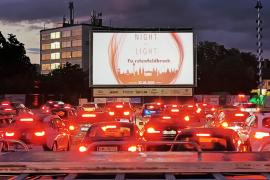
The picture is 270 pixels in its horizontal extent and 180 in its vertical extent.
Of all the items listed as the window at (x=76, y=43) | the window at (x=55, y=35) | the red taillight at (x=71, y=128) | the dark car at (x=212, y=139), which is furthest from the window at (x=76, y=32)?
the dark car at (x=212, y=139)

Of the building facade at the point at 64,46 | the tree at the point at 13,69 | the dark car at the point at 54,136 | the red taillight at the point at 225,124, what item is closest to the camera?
the dark car at the point at 54,136

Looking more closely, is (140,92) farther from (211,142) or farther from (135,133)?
(211,142)

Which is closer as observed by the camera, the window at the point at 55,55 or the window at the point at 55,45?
the window at the point at 55,45

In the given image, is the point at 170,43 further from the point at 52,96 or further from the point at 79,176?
the point at 52,96

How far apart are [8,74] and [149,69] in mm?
53615

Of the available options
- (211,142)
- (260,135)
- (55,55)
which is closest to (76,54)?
(55,55)

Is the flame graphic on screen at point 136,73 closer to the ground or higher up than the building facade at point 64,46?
closer to the ground

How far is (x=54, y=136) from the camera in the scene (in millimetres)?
22266

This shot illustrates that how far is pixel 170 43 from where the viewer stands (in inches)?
1762

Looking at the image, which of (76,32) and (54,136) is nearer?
(54,136)

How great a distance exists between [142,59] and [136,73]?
3.54ft

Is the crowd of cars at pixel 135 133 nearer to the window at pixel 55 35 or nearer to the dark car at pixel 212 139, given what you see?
the dark car at pixel 212 139

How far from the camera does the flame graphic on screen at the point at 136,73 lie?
44875 mm

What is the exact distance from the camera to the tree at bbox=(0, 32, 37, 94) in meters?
92.6
